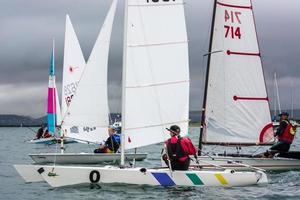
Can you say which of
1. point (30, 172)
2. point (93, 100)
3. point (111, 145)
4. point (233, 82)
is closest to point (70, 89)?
point (111, 145)

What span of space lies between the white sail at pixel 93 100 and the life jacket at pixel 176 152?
5.91m

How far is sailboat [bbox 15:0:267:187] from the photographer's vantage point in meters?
16.2

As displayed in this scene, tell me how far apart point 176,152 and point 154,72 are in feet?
7.79

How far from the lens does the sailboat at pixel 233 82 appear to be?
841 inches

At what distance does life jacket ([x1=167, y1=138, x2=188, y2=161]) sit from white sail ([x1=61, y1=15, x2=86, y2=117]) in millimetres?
13350

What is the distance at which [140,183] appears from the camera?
1620 centimetres

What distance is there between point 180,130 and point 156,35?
283cm

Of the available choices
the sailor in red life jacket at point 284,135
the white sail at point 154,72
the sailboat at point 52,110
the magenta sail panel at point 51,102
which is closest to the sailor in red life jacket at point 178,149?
the white sail at point 154,72

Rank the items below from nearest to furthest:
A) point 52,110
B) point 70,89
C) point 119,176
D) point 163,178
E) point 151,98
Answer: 1. point 119,176
2. point 163,178
3. point 151,98
4. point 70,89
5. point 52,110

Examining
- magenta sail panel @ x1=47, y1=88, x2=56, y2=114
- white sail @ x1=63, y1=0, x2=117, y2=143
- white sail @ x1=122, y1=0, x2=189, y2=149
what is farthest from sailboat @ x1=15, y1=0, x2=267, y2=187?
magenta sail panel @ x1=47, y1=88, x2=56, y2=114

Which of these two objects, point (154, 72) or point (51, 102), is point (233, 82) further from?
point (51, 102)

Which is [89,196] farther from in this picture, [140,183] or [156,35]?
[156,35]

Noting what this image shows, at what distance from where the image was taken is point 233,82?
21547 millimetres

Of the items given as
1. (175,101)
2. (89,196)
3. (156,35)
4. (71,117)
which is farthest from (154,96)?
(71,117)
